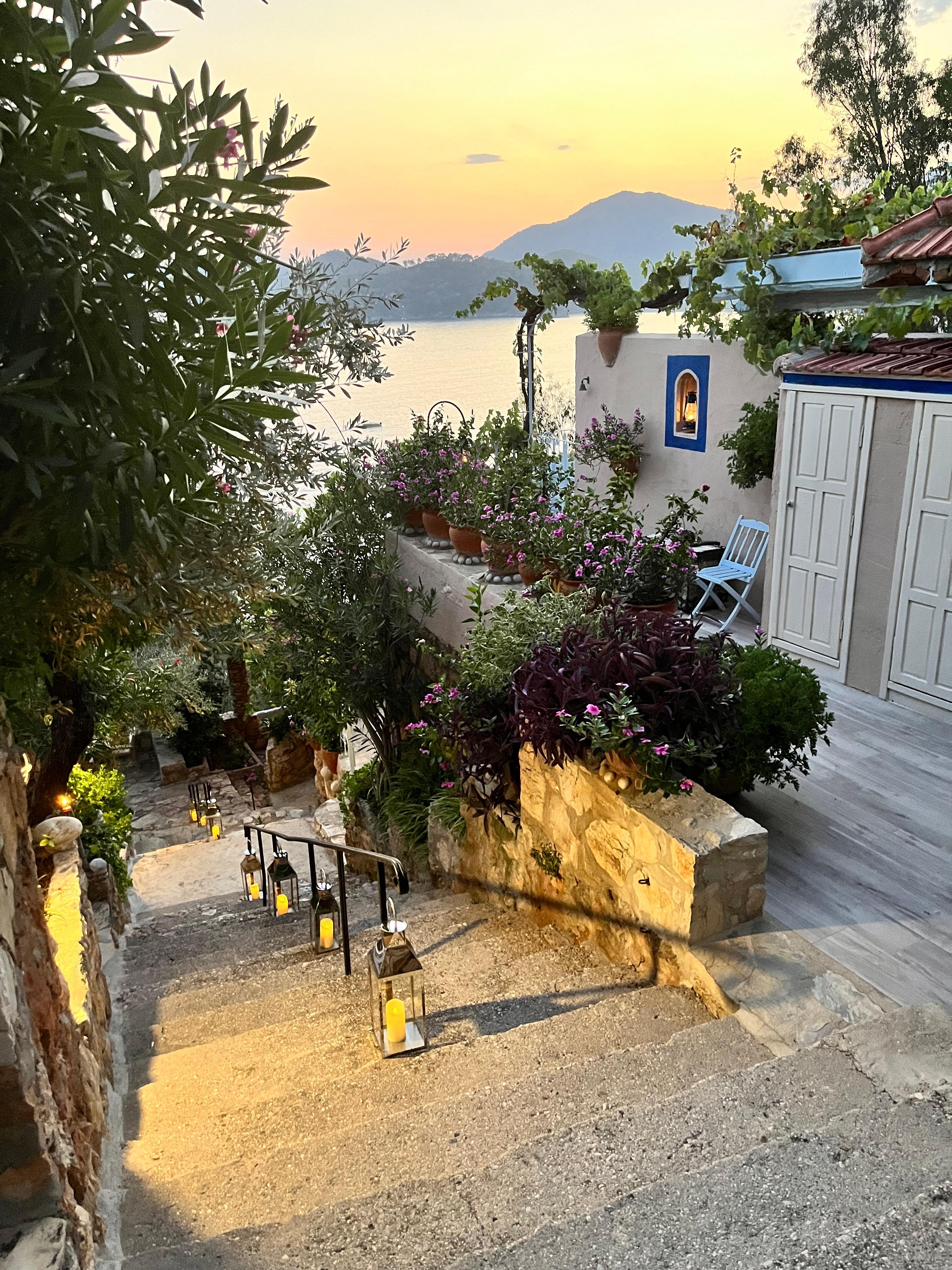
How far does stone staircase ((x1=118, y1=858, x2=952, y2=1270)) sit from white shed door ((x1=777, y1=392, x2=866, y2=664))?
282 centimetres

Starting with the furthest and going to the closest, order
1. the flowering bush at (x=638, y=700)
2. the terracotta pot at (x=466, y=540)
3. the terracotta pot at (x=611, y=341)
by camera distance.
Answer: the terracotta pot at (x=611, y=341) < the terracotta pot at (x=466, y=540) < the flowering bush at (x=638, y=700)

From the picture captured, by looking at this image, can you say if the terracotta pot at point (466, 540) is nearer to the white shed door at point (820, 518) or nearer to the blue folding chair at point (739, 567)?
the blue folding chair at point (739, 567)

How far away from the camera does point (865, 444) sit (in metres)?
4.98

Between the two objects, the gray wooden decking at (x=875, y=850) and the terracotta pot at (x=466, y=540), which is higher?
the terracotta pot at (x=466, y=540)

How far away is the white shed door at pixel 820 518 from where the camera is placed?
201 inches

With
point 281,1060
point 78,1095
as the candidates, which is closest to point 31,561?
point 78,1095

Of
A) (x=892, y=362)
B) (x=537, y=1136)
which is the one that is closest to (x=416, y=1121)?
(x=537, y=1136)

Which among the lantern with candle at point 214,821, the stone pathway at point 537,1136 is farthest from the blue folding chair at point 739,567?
the lantern with candle at point 214,821

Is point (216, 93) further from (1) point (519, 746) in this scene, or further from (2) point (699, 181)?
(2) point (699, 181)

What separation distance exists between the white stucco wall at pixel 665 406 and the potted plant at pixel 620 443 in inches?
3.0

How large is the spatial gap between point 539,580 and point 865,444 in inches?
78.5

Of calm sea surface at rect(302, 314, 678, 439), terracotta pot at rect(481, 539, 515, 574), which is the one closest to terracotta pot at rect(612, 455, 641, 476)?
calm sea surface at rect(302, 314, 678, 439)

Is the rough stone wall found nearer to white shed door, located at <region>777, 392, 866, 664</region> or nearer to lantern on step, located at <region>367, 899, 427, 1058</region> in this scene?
lantern on step, located at <region>367, 899, 427, 1058</region>

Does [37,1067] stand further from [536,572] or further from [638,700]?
[536,572]
